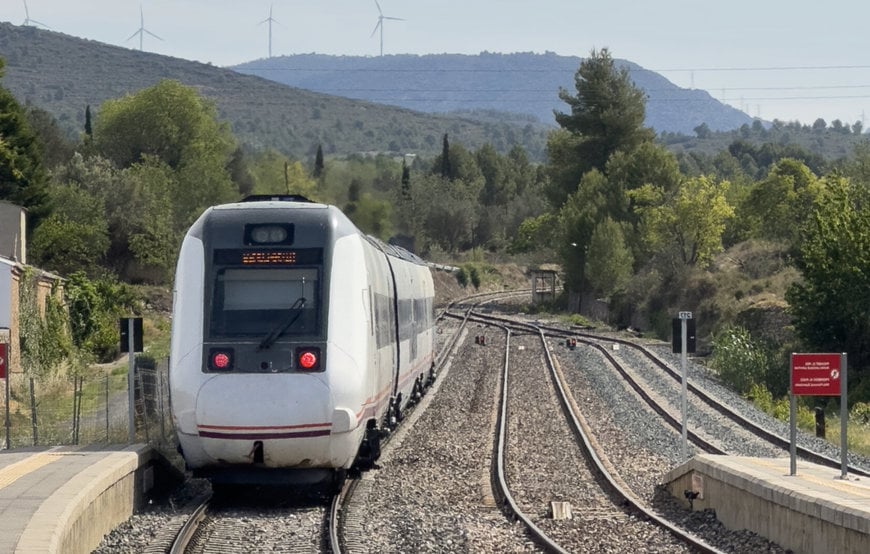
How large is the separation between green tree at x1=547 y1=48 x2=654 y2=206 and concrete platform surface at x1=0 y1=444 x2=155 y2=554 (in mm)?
77982

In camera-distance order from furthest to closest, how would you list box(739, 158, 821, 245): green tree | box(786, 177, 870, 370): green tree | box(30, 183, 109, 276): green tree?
box(739, 158, 821, 245): green tree < box(30, 183, 109, 276): green tree < box(786, 177, 870, 370): green tree

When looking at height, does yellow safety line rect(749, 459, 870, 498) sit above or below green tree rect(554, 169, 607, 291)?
below

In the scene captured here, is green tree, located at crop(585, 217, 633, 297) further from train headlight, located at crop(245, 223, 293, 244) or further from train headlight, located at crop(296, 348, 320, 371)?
train headlight, located at crop(296, 348, 320, 371)

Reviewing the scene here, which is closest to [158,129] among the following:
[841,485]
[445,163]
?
[445,163]

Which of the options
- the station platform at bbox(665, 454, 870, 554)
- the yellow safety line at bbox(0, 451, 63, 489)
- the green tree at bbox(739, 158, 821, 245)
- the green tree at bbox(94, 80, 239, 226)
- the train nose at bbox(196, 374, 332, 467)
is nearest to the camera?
the station platform at bbox(665, 454, 870, 554)

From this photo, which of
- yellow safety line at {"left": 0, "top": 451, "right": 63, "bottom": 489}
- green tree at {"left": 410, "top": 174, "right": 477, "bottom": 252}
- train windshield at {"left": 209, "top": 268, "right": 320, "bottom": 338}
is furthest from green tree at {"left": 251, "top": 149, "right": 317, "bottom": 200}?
train windshield at {"left": 209, "top": 268, "right": 320, "bottom": 338}

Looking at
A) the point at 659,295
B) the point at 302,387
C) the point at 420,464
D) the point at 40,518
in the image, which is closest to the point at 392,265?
the point at 420,464

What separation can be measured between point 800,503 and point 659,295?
52.2 metres

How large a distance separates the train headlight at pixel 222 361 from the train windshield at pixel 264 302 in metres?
0.24

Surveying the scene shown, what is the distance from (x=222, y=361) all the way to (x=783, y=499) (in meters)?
6.06

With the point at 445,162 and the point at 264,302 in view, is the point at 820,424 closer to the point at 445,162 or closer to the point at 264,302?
the point at 264,302

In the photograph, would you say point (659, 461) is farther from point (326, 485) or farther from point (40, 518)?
point (40, 518)

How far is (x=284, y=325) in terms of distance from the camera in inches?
564

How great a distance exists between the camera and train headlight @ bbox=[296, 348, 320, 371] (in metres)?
14.1
